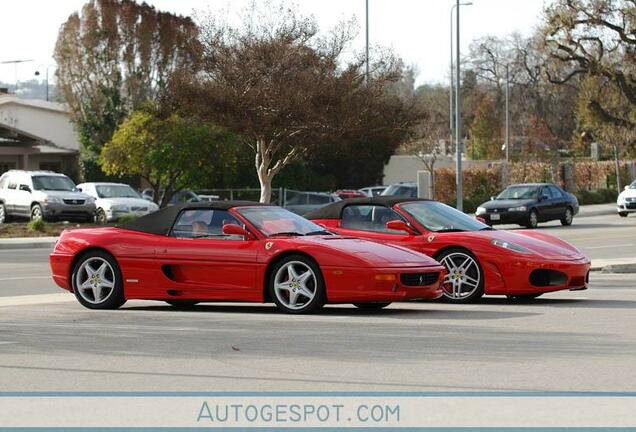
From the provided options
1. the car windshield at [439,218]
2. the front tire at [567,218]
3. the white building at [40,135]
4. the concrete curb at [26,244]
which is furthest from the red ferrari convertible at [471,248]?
the white building at [40,135]

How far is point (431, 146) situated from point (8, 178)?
84.0ft

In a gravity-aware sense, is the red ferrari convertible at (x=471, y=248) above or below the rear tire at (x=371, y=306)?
above

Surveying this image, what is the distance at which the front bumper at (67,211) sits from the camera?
40.6m

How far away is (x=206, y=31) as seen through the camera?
1722 inches

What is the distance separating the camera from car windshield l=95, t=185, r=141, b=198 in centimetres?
4394

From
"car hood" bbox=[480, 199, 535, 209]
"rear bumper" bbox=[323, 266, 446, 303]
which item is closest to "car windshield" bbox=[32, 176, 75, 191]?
"car hood" bbox=[480, 199, 535, 209]

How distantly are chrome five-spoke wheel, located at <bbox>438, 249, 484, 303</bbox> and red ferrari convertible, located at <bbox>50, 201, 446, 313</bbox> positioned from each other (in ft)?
3.83

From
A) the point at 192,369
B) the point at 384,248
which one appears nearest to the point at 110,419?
the point at 192,369

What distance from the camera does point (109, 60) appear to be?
62.9 meters

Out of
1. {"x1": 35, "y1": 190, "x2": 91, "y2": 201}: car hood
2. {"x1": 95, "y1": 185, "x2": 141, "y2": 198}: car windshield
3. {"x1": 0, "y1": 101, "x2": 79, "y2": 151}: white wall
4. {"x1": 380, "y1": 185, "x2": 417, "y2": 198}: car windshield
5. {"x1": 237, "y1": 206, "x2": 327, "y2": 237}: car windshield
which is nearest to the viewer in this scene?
{"x1": 237, "y1": 206, "x2": 327, "y2": 237}: car windshield

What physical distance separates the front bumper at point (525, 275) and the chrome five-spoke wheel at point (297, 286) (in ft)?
8.28

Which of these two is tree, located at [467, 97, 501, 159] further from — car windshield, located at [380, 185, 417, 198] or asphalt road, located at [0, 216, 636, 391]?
asphalt road, located at [0, 216, 636, 391]

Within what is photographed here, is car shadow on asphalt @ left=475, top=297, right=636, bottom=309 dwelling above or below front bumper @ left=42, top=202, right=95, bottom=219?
below

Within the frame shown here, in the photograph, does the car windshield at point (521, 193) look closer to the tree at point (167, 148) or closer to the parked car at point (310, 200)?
the parked car at point (310, 200)
